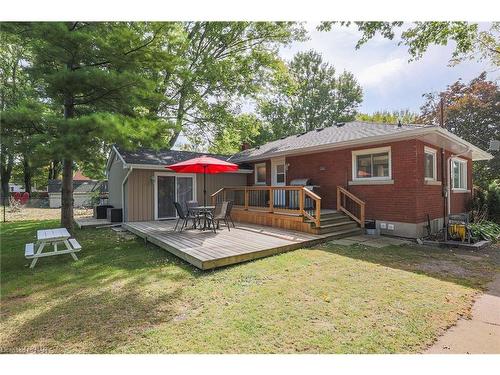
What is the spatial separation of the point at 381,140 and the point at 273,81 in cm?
1234

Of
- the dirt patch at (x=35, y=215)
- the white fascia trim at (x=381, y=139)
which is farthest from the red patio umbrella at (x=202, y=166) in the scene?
the dirt patch at (x=35, y=215)

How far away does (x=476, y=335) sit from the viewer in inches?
116

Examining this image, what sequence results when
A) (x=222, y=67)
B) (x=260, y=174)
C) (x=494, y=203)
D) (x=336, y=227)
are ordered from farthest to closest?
(x=222, y=67), (x=260, y=174), (x=494, y=203), (x=336, y=227)

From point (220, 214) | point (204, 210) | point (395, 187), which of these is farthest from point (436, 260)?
point (204, 210)

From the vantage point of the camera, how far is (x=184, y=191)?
41.5 feet

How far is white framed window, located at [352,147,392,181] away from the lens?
871 cm

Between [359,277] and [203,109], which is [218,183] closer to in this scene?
[203,109]

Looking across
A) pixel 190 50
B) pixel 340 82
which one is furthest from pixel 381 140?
pixel 340 82

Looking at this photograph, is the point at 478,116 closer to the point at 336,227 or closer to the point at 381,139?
the point at 381,139

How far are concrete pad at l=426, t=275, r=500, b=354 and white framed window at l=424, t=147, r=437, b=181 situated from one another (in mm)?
5884

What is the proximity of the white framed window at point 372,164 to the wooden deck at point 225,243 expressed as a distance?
9.57 feet

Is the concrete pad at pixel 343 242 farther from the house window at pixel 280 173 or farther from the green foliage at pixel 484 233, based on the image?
the house window at pixel 280 173

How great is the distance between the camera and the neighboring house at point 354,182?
8125 millimetres

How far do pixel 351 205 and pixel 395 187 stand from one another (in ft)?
5.21
